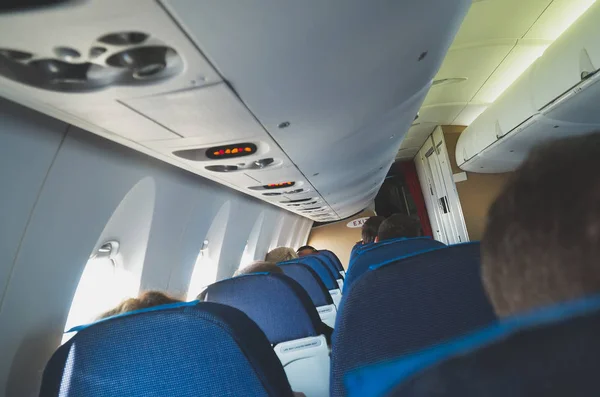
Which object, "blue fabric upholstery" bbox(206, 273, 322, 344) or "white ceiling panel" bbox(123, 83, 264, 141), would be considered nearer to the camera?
"white ceiling panel" bbox(123, 83, 264, 141)

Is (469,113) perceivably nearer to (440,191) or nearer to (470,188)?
(470,188)

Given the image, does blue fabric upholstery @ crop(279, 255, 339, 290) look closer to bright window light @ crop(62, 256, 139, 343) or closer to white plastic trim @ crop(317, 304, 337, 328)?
white plastic trim @ crop(317, 304, 337, 328)

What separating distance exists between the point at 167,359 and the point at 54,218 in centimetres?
184

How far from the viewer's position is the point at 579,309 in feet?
0.96

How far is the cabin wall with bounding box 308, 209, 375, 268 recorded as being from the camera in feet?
53.8

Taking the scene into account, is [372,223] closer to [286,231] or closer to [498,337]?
[286,231]

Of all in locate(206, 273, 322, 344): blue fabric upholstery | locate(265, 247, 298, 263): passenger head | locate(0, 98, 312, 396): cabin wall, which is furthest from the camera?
locate(265, 247, 298, 263): passenger head

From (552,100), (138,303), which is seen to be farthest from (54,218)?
(552,100)

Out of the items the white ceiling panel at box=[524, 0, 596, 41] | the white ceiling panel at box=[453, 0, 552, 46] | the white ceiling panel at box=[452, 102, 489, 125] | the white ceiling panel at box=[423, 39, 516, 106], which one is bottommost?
the white ceiling panel at box=[524, 0, 596, 41]

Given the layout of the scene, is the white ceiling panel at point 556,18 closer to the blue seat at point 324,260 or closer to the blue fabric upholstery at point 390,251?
the blue fabric upholstery at point 390,251

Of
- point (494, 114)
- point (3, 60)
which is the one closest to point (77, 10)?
point (3, 60)

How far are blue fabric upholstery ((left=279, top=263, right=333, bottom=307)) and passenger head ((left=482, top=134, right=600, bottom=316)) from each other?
146 inches

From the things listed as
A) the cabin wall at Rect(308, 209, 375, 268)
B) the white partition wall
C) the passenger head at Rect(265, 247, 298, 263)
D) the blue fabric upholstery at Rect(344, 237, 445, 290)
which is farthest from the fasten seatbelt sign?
the blue fabric upholstery at Rect(344, 237, 445, 290)

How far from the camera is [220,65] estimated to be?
5.48 feet
